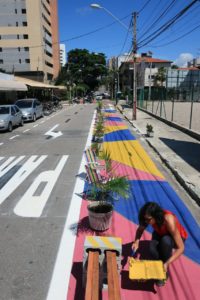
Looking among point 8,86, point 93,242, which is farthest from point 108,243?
point 8,86

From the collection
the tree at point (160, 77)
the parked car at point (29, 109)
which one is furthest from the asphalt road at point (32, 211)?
the tree at point (160, 77)

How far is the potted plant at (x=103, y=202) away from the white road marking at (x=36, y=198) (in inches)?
55.6

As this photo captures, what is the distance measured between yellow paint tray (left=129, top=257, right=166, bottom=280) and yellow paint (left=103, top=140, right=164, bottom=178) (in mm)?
5561

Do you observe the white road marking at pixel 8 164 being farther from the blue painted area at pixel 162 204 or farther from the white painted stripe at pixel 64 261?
the blue painted area at pixel 162 204

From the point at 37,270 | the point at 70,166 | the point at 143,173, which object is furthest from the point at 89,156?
the point at 37,270

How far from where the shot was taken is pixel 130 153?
1324 centimetres

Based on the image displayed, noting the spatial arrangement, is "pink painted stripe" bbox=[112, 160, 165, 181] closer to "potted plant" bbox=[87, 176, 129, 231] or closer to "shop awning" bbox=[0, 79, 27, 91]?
"potted plant" bbox=[87, 176, 129, 231]

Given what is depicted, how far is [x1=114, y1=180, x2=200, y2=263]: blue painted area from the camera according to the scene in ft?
18.4

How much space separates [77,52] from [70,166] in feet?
346

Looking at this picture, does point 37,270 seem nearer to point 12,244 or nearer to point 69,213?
point 12,244

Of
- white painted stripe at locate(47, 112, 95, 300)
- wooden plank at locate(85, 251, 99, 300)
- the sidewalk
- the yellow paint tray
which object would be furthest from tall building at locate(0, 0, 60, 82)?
the yellow paint tray

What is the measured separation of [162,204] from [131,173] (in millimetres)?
2743

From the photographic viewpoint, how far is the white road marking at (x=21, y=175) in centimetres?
828

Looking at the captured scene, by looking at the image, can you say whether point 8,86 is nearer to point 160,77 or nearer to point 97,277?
point 97,277
